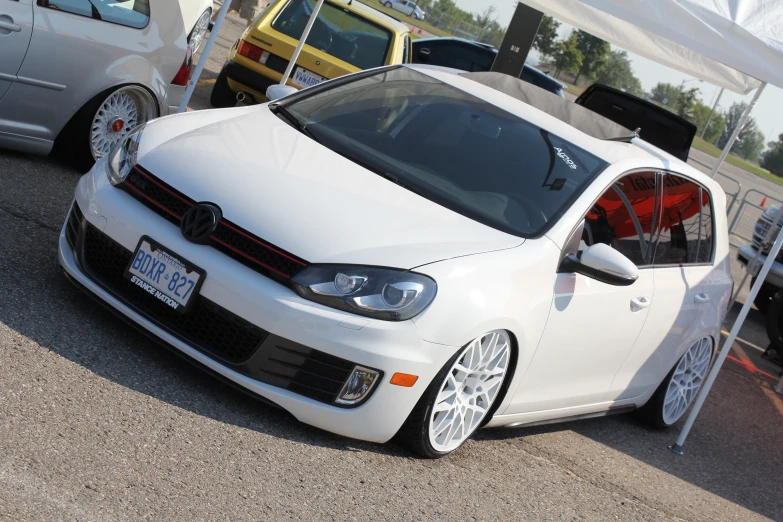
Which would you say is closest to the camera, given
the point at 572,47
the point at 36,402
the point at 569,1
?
the point at 36,402

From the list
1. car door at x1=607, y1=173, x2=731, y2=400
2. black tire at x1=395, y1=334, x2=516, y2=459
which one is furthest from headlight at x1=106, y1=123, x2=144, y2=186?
car door at x1=607, y1=173, x2=731, y2=400

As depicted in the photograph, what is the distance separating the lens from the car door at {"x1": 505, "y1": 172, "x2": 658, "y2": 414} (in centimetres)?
469

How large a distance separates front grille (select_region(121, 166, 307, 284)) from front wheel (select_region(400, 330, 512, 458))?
0.78 meters

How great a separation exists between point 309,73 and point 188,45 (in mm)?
3127

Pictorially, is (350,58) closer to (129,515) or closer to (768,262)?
(768,262)

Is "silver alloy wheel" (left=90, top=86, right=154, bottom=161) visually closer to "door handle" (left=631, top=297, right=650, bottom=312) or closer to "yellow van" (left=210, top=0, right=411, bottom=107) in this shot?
"yellow van" (left=210, top=0, right=411, bottom=107)

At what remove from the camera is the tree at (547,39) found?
79250 millimetres

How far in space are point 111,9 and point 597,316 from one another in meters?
3.83

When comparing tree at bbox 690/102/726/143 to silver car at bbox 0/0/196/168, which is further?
tree at bbox 690/102/726/143

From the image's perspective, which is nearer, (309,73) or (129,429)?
(129,429)

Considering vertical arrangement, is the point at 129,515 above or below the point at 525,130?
below

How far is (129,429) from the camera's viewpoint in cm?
365

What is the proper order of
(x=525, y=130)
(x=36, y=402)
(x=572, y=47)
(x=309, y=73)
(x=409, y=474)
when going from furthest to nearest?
(x=572, y=47)
(x=309, y=73)
(x=525, y=130)
(x=409, y=474)
(x=36, y=402)

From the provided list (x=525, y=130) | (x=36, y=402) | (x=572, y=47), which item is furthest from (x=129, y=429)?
(x=572, y=47)
